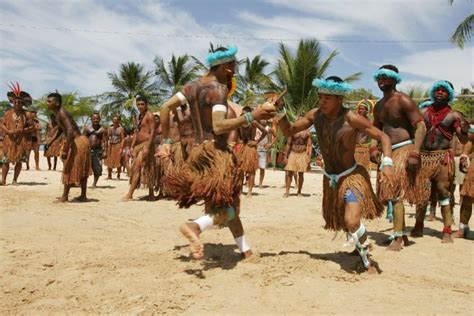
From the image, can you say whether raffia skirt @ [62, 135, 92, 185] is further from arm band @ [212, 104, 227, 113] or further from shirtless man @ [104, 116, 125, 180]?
shirtless man @ [104, 116, 125, 180]

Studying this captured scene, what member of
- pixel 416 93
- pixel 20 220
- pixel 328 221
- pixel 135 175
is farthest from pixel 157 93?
pixel 328 221

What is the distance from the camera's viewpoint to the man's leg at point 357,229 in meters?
3.62

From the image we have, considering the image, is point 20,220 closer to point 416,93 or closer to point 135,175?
point 135,175

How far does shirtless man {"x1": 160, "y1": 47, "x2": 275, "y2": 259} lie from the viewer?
3.51 m

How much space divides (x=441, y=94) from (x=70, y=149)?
17.7ft

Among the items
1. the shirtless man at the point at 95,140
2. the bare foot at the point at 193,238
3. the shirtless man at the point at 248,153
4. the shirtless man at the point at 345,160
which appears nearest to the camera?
the bare foot at the point at 193,238

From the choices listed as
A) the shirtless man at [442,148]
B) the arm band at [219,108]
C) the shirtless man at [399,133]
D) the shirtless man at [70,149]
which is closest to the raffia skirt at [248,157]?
the shirtless man at [70,149]

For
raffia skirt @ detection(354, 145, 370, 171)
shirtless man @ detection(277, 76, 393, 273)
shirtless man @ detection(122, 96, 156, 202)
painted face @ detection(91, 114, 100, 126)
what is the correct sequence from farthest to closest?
raffia skirt @ detection(354, 145, 370, 171) < painted face @ detection(91, 114, 100, 126) < shirtless man @ detection(122, 96, 156, 202) < shirtless man @ detection(277, 76, 393, 273)

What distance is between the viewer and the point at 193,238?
330 cm

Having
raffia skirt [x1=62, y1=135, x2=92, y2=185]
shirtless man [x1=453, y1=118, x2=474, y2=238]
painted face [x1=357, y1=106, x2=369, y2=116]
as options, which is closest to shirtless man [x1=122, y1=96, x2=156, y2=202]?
raffia skirt [x1=62, y1=135, x2=92, y2=185]

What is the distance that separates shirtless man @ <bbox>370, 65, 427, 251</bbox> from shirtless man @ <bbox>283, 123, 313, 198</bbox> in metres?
4.53

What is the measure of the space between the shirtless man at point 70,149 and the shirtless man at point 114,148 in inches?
198

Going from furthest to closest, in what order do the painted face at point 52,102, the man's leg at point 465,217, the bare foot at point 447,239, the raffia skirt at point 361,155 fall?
the raffia skirt at point 361,155, the painted face at point 52,102, the man's leg at point 465,217, the bare foot at point 447,239

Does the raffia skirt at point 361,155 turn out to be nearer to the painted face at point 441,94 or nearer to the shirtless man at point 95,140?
the shirtless man at point 95,140
